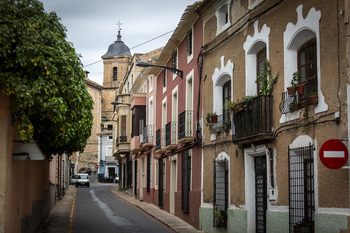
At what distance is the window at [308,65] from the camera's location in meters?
11.5

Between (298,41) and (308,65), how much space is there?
647 mm

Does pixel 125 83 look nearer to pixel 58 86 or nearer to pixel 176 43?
pixel 176 43

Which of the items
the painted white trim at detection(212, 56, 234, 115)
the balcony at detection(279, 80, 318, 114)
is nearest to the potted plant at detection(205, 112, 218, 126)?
the painted white trim at detection(212, 56, 234, 115)

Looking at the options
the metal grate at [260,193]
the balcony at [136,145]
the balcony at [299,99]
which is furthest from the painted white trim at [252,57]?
the balcony at [136,145]

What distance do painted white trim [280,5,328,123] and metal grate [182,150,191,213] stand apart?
8.85 metres

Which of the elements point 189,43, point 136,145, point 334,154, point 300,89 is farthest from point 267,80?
point 136,145

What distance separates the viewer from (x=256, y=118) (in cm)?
1339

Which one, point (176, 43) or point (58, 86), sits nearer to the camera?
point (58, 86)

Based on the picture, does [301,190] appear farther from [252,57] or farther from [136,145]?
[136,145]

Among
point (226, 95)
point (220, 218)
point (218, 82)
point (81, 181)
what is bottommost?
point (81, 181)

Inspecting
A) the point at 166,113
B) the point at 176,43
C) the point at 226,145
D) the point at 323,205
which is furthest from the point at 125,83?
the point at 323,205

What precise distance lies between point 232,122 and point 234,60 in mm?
1781

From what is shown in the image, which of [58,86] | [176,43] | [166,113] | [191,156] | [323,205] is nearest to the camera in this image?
[323,205]

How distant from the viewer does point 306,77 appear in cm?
1181
